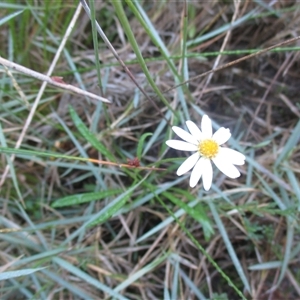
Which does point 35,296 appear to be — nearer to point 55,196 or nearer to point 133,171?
point 55,196

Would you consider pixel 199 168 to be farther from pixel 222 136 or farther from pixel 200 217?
pixel 200 217

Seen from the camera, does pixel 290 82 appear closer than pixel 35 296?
No

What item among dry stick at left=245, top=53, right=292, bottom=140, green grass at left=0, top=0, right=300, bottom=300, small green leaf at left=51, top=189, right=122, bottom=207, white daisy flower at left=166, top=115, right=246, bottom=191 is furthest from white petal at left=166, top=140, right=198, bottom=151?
dry stick at left=245, top=53, right=292, bottom=140

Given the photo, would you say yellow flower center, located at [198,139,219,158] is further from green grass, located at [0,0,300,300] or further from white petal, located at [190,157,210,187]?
green grass, located at [0,0,300,300]

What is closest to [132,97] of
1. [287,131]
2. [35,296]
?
[287,131]

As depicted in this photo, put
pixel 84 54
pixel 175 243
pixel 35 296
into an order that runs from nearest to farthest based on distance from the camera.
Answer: pixel 35 296 < pixel 175 243 < pixel 84 54

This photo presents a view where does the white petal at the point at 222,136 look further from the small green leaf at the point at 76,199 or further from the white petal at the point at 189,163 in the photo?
the small green leaf at the point at 76,199

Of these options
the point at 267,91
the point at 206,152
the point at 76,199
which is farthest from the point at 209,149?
the point at 267,91
